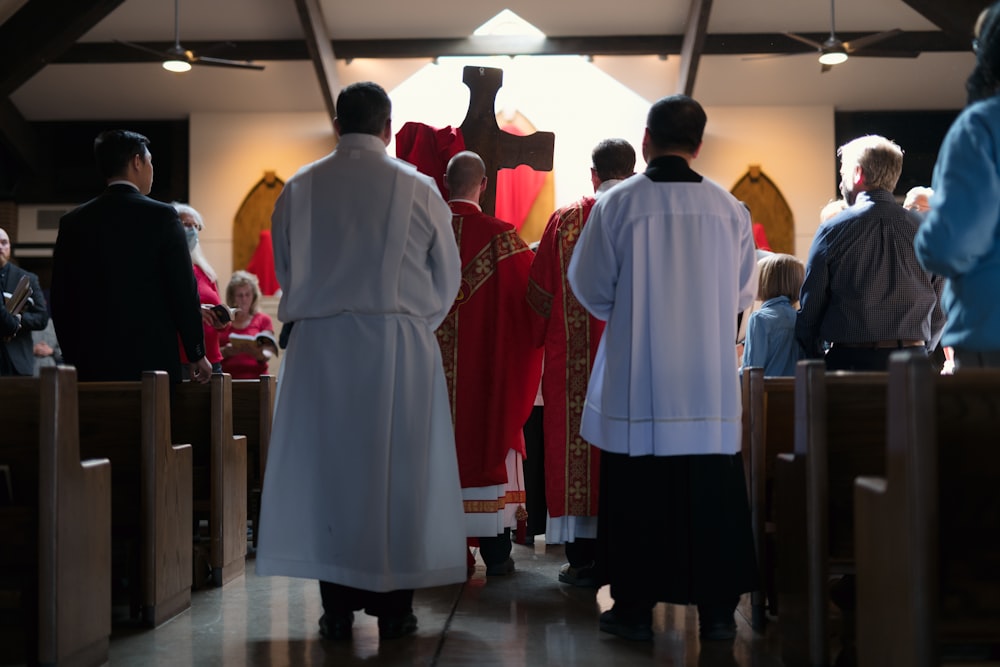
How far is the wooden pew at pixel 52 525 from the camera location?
2539 mm

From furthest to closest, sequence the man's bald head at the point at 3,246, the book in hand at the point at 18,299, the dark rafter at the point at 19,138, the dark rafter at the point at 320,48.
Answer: the dark rafter at the point at 19,138 < the dark rafter at the point at 320,48 < the man's bald head at the point at 3,246 < the book in hand at the point at 18,299

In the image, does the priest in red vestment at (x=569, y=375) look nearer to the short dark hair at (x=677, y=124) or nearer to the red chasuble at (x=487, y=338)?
the red chasuble at (x=487, y=338)

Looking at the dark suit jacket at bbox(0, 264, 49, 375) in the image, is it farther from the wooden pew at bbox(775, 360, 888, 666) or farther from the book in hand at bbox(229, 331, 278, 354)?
the wooden pew at bbox(775, 360, 888, 666)

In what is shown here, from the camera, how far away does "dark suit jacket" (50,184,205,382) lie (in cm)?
370

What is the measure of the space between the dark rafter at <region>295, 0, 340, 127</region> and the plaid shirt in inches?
288

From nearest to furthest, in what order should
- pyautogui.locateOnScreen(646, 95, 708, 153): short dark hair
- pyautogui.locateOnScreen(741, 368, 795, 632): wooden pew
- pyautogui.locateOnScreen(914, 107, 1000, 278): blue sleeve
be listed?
pyautogui.locateOnScreen(914, 107, 1000, 278): blue sleeve
pyautogui.locateOnScreen(646, 95, 708, 153): short dark hair
pyautogui.locateOnScreen(741, 368, 795, 632): wooden pew

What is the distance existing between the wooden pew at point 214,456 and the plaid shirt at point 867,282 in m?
2.04

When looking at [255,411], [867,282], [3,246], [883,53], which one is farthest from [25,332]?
[883,53]

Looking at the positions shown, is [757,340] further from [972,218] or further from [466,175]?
[972,218]

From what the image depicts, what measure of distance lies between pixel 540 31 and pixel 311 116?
262 cm

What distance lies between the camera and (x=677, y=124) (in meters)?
3.17

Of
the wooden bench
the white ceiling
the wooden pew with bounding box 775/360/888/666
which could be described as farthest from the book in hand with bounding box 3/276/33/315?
the white ceiling

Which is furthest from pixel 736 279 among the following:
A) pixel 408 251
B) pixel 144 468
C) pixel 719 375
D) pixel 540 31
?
pixel 540 31

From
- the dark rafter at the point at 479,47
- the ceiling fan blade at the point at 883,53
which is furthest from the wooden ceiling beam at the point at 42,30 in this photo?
the ceiling fan blade at the point at 883,53
